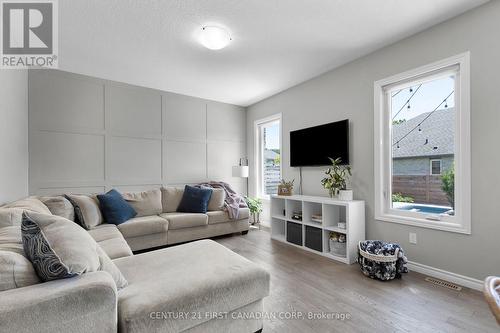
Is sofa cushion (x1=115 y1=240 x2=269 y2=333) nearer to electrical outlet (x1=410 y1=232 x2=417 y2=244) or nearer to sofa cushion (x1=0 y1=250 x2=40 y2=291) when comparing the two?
sofa cushion (x1=0 y1=250 x2=40 y2=291)

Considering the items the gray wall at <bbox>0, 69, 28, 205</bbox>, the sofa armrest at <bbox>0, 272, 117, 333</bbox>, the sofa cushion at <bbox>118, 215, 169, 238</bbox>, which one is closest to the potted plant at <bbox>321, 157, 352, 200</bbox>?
the sofa cushion at <bbox>118, 215, 169, 238</bbox>

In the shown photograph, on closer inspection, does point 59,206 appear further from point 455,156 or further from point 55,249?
point 455,156

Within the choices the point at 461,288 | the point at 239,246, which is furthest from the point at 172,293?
the point at 461,288

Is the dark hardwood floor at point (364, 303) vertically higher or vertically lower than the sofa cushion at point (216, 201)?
lower

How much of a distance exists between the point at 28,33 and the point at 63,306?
3.02 meters

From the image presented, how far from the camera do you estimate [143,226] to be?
3121 millimetres

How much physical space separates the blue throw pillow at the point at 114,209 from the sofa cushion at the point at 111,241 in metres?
0.11

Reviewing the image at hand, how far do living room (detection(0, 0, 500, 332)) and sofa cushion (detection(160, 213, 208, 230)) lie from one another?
0.07ft

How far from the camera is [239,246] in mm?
3477

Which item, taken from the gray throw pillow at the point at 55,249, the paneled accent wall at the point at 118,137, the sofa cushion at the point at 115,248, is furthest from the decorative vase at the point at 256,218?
the gray throw pillow at the point at 55,249

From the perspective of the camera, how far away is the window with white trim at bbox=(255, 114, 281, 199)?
473 centimetres

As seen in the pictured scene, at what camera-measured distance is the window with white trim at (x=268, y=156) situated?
15.5ft

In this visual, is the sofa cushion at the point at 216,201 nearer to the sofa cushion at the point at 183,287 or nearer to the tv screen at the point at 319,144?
the tv screen at the point at 319,144

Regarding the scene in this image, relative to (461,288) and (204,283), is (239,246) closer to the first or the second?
(204,283)
